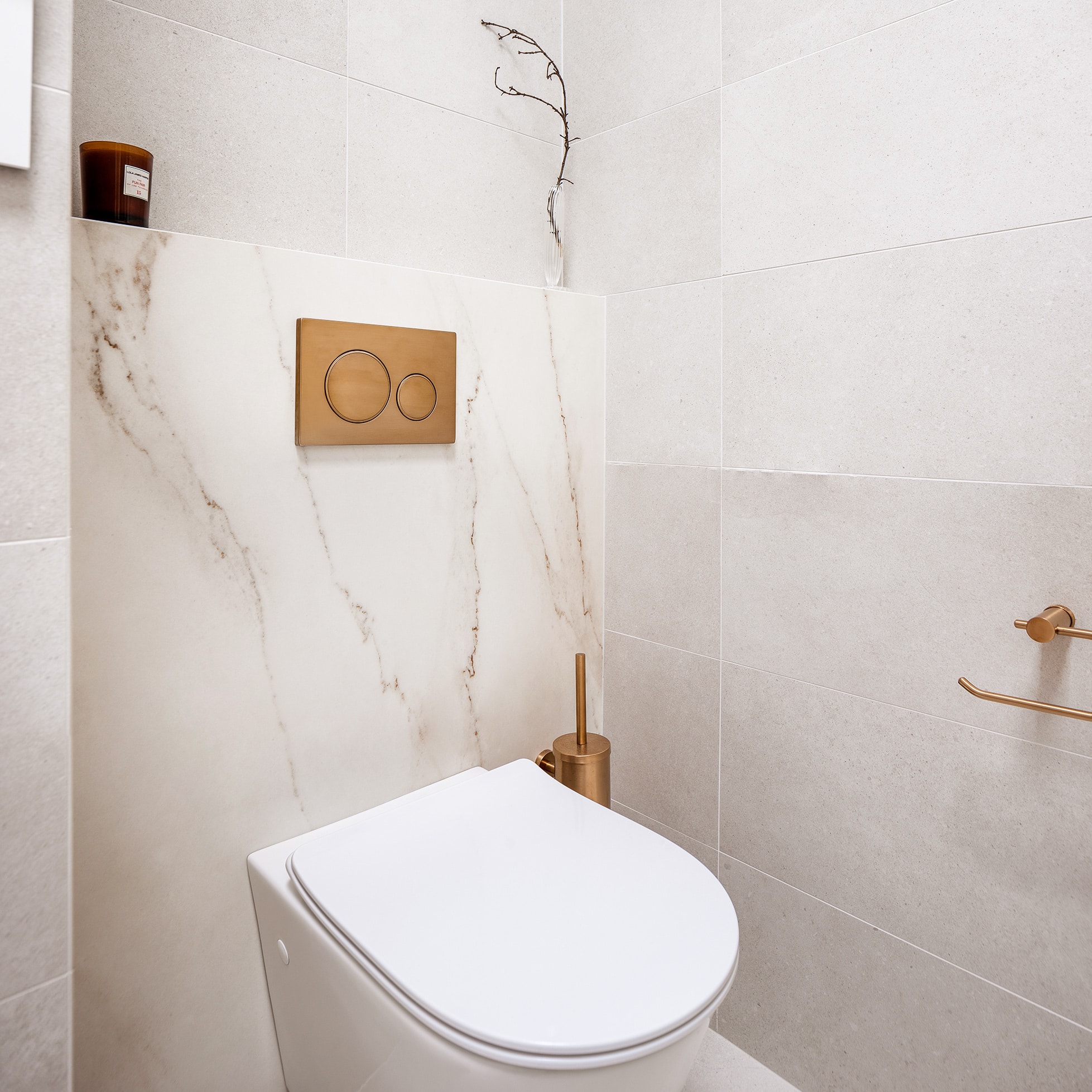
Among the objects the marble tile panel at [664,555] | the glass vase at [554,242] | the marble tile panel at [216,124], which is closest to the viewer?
the marble tile panel at [216,124]

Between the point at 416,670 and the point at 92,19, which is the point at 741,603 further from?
the point at 92,19

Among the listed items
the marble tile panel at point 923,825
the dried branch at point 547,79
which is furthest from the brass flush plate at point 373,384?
the marble tile panel at point 923,825

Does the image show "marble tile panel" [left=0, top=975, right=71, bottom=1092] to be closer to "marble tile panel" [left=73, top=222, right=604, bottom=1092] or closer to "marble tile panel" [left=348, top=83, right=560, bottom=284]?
"marble tile panel" [left=73, top=222, right=604, bottom=1092]

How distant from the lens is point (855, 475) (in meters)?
1.11

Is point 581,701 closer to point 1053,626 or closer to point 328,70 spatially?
point 1053,626

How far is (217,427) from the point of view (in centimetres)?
101

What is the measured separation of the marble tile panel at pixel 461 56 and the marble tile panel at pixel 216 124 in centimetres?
10

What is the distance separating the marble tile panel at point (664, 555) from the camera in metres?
1.32

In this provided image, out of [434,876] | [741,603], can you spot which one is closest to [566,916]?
[434,876]

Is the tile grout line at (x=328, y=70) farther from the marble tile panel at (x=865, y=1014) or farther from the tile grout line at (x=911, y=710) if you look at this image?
the marble tile panel at (x=865, y=1014)

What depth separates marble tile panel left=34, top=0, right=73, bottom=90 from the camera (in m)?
0.68

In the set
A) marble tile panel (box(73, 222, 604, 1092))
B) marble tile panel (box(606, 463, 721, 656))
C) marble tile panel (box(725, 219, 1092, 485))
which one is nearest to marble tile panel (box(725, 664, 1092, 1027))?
marble tile panel (box(606, 463, 721, 656))

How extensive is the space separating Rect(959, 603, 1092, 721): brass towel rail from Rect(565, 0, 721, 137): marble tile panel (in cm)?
98

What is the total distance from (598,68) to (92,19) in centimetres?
87
